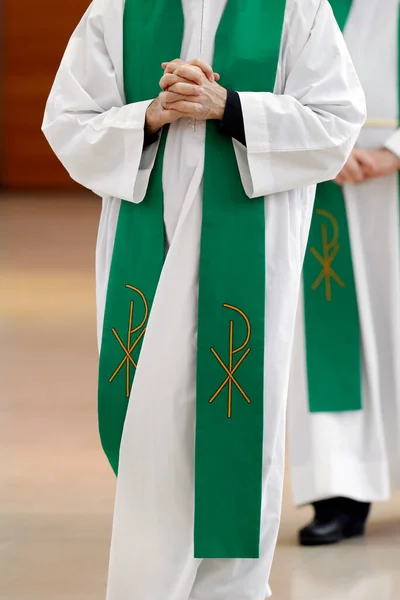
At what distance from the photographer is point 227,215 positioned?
3096 millimetres

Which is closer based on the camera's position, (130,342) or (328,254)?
(130,342)

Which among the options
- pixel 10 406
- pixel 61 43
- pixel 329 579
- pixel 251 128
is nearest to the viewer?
pixel 251 128

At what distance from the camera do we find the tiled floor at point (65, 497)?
3758 mm

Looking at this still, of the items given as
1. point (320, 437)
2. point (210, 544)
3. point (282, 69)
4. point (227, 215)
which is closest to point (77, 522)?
point (320, 437)

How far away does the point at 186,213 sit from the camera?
308 centimetres

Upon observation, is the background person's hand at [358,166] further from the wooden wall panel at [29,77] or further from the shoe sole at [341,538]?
the wooden wall panel at [29,77]

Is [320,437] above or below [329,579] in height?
above

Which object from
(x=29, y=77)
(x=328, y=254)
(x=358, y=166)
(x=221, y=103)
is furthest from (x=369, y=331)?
(x=29, y=77)

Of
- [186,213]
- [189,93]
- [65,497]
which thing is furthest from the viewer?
[65,497]

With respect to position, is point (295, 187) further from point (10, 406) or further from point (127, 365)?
point (10, 406)

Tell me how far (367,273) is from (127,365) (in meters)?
1.41

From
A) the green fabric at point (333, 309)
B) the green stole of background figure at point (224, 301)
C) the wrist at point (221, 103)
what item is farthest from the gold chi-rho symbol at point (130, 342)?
the green fabric at point (333, 309)

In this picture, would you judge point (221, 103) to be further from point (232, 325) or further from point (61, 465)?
point (61, 465)

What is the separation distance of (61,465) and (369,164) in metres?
1.78
